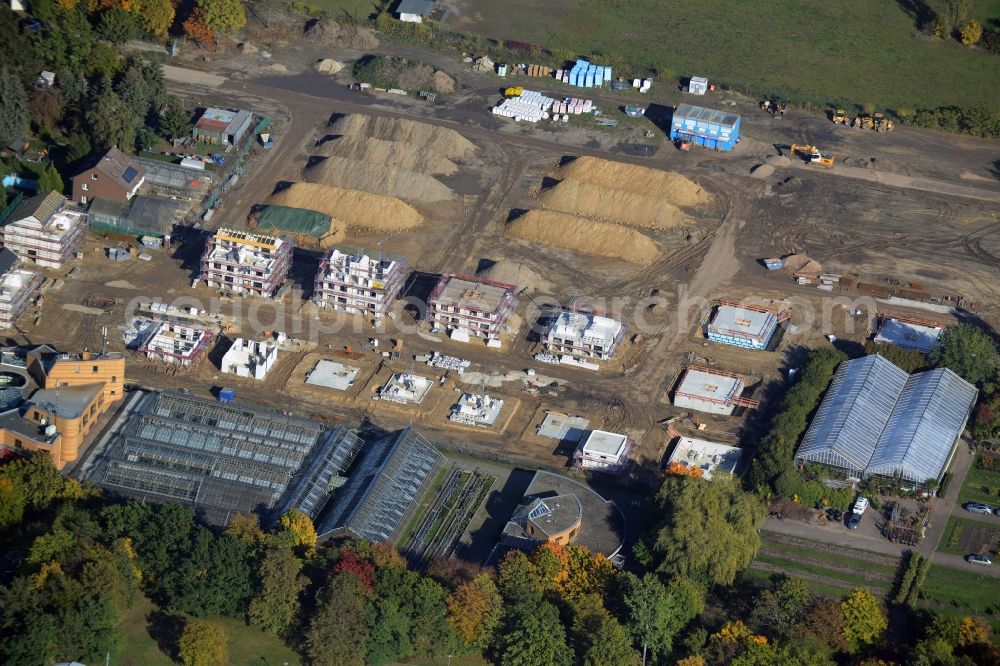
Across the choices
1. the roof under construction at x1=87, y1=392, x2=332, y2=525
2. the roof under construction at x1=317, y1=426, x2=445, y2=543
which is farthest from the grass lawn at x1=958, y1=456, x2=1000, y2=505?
the roof under construction at x1=87, y1=392, x2=332, y2=525

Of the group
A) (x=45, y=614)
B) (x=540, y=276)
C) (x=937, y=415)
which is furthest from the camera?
(x=540, y=276)

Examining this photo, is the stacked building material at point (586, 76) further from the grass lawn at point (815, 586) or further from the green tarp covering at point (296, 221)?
the grass lawn at point (815, 586)

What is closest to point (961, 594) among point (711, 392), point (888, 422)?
point (888, 422)

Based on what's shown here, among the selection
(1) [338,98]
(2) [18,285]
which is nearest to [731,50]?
(1) [338,98]

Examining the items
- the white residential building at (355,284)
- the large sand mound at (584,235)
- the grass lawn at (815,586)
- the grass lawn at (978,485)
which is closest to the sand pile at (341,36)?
the large sand mound at (584,235)

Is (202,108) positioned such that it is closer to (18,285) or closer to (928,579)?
(18,285)

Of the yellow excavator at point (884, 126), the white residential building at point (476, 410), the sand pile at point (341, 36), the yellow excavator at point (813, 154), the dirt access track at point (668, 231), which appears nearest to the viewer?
the white residential building at point (476, 410)

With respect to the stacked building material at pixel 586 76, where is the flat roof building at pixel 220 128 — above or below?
above
